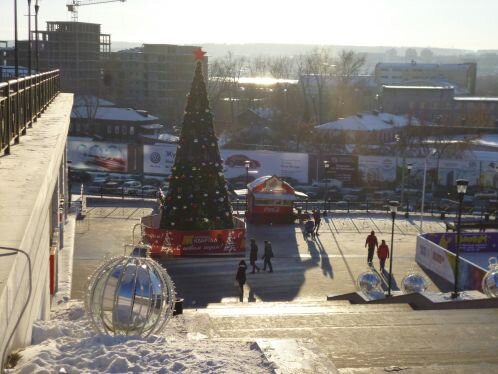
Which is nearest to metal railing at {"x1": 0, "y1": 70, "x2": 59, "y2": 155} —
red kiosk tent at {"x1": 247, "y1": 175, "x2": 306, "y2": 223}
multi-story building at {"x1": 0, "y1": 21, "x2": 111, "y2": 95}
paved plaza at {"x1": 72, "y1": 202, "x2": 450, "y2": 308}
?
paved plaza at {"x1": 72, "y1": 202, "x2": 450, "y2": 308}

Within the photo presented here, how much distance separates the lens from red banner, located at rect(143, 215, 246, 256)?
21.9 metres

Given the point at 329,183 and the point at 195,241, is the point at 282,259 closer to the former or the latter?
the point at 195,241

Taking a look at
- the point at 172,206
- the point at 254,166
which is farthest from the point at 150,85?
the point at 172,206

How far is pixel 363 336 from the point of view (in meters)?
9.02

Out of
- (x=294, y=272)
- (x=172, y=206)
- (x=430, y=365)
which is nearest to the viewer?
(x=430, y=365)

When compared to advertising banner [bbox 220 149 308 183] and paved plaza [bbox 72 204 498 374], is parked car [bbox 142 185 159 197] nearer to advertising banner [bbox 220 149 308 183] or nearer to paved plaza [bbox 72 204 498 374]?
advertising banner [bbox 220 149 308 183]

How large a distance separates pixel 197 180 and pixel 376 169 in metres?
18.9

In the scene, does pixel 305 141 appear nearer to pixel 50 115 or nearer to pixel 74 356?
pixel 50 115

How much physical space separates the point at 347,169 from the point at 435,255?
18.3 meters

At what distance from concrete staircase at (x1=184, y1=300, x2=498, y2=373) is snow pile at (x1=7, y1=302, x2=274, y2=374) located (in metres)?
0.25

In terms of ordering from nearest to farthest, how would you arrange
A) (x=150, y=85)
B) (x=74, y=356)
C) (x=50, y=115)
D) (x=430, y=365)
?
(x=74, y=356)
(x=430, y=365)
(x=50, y=115)
(x=150, y=85)

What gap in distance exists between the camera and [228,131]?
64938 millimetres

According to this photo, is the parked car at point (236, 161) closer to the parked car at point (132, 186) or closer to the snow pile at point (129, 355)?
the parked car at point (132, 186)

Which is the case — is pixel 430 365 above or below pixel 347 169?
above
